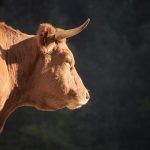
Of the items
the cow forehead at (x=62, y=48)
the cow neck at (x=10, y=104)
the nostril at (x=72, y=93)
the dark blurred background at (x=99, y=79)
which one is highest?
the dark blurred background at (x=99, y=79)

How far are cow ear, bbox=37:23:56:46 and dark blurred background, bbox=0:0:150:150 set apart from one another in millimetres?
8871

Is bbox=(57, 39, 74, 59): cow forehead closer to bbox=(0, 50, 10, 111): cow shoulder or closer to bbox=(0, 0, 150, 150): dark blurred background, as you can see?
bbox=(0, 50, 10, 111): cow shoulder

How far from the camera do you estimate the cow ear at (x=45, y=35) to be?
686cm

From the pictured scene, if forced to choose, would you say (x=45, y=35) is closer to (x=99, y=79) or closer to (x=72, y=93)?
(x=72, y=93)

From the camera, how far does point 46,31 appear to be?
6.88 metres

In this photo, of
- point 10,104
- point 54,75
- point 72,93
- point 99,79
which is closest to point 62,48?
point 54,75

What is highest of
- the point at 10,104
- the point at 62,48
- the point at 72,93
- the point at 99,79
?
the point at 99,79

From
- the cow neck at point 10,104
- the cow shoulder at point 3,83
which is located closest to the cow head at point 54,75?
the cow neck at point 10,104

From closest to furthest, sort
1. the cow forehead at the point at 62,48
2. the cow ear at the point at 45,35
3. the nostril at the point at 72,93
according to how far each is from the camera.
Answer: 1. the cow ear at the point at 45,35
2. the cow forehead at the point at 62,48
3. the nostril at the point at 72,93

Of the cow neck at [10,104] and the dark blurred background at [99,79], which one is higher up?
the dark blurred background at [99,79]

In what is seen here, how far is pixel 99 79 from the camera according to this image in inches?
691

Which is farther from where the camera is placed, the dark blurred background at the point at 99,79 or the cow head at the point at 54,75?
the dark blurred background at the point at 99,79

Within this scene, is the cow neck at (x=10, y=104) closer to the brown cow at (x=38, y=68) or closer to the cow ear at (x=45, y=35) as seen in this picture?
the brown cow at (x=38, y=68)

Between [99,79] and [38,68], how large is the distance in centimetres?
1062
